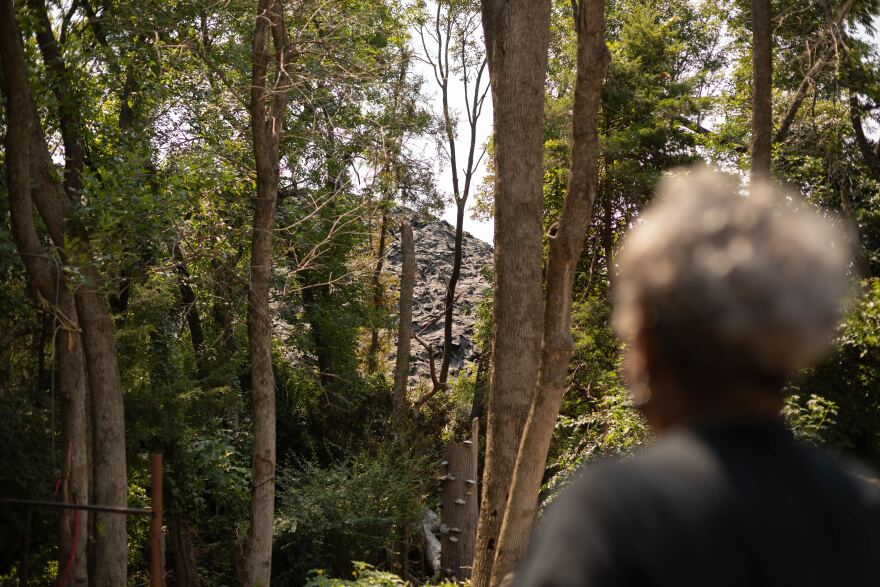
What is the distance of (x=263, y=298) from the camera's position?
964cm

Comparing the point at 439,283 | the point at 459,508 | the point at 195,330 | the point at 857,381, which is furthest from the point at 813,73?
the point at 439,283

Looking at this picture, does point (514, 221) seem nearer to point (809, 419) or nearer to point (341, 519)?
point (809, 419)

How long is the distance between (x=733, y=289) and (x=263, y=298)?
29.2 feet

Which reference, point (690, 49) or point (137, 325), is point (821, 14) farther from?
point (137, 325)

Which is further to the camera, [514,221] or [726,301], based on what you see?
[514,221]

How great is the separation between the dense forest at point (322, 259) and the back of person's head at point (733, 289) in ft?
12.8

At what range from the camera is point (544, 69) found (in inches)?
245

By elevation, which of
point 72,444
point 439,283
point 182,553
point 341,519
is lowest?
point 182,553

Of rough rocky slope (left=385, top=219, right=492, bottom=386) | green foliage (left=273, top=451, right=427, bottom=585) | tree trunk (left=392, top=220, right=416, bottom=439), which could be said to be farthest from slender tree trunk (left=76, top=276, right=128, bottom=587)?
rough rocky slope (left=385, top=219, right=492, bottom=386)

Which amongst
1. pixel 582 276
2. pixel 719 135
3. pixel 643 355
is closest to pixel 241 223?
pixel 582 276

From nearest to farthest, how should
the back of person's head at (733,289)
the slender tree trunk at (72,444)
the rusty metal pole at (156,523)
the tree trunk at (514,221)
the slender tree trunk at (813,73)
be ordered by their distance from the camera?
the back of person's head at (733,289), the rusty metal pole at (156,523), the tree trunk at (514,221), the slender tree trunk at (72,444), the slender tree trunk at (813,73)

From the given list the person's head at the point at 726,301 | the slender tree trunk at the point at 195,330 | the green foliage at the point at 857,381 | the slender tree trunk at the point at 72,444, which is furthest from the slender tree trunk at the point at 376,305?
the person's head at the point at 726,301

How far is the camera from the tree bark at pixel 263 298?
9.27 m

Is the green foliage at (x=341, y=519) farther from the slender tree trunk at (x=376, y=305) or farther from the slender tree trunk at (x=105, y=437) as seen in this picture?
the slender tree trunk at (x=376, y=305)
